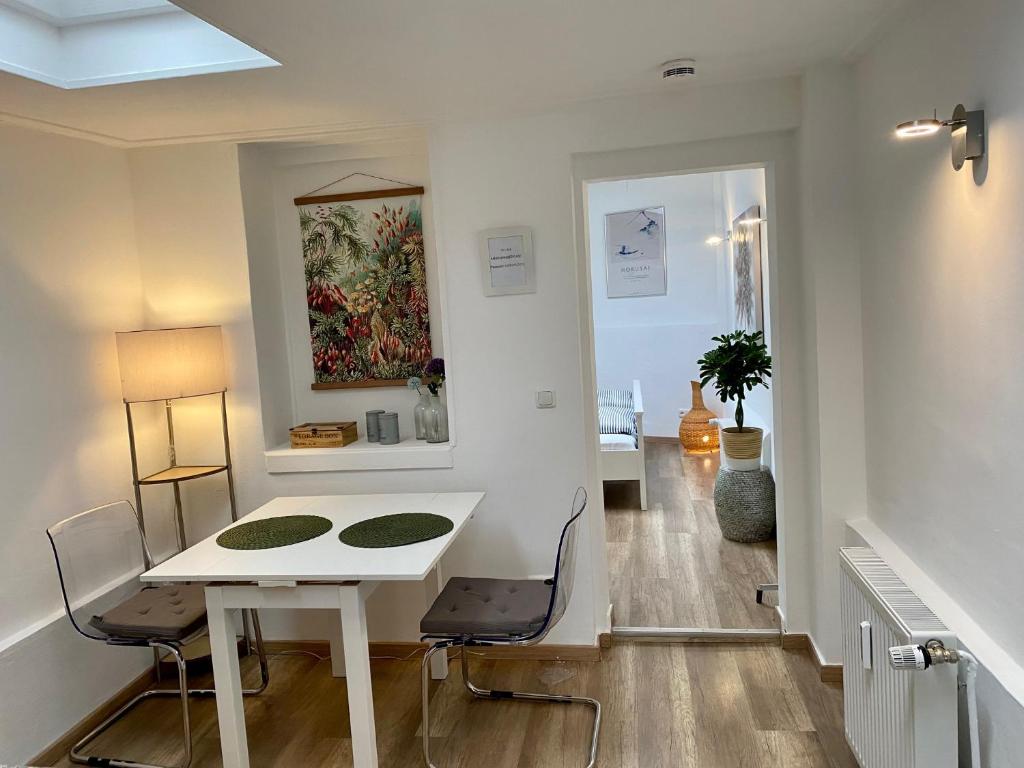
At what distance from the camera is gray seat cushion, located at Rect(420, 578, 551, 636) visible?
8.64ft

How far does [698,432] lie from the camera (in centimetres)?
727

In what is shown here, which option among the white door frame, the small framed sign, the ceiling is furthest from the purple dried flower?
the ceiling

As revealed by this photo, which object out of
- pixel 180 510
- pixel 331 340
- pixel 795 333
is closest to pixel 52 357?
pixel 180 510

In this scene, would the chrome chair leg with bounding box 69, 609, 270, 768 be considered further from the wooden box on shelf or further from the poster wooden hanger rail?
the poster wooden hanger rail

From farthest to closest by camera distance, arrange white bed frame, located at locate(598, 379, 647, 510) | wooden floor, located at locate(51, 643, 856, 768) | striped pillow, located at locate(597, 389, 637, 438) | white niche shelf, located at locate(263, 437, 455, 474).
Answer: striped pillow, located at locate(597, 389, 637, 438), white bed frame, located at locate(598, 379, 647, 510), white niche shelf, located at locate(263, 437, 455, 474), wooden floor, located at locate(51, 643, 856, 768)

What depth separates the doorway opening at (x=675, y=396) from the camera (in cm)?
393

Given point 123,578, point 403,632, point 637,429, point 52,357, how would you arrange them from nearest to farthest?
point 52,357 < point 123,578 < point 403,632 < point 637,429

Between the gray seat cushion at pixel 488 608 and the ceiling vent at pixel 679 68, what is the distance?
187cm

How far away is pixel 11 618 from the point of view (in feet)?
9.12

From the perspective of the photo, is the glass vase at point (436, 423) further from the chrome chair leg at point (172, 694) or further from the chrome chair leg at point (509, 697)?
the chrome chair leg at point (172, 694)

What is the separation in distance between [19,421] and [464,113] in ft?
6.58

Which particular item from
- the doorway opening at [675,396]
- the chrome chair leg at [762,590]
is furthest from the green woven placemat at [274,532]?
the chrome chair leg at [762,590]

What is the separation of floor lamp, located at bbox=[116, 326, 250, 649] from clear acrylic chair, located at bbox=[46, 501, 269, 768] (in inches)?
9.5

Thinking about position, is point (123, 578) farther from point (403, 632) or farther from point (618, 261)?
point (618, 261)
